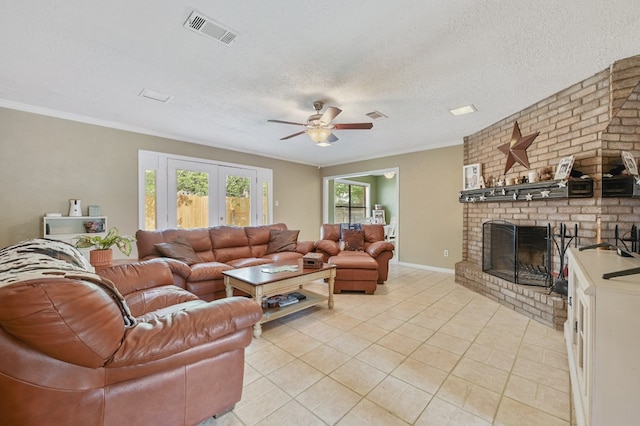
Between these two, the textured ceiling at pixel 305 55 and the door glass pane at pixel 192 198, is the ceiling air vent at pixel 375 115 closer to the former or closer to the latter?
the textured ceiling at pixel 305 55

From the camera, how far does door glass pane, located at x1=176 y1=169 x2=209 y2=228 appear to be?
15.5ft

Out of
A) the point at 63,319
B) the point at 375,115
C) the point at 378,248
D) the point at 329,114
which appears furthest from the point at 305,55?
the point at 378,248

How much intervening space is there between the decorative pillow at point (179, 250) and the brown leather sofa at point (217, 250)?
0.02m

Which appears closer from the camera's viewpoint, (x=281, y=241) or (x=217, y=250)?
(x=217, y=250)

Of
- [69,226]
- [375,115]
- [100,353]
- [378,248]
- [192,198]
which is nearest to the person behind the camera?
[100,353]

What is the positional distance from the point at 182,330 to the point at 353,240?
3.39 meters

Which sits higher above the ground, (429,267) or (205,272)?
(205,272)

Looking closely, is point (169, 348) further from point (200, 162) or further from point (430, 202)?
point (430, 202)

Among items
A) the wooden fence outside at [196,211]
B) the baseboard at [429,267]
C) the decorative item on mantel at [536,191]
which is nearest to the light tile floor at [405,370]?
the decorative item on mantel at [536,191]

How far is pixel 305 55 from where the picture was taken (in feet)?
Result: 7.18

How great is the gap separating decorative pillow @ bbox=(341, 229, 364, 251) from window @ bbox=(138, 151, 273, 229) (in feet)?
7.52

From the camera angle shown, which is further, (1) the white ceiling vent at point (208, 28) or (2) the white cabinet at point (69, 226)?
(2) the white cabinet at point (69, 226)

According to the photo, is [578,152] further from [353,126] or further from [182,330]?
[182,330]

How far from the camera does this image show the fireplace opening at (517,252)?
3188mm
